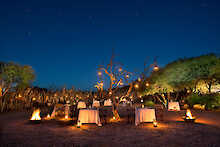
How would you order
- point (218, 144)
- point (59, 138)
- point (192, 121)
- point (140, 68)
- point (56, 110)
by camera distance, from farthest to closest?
point (56, 110), point (140, 68), point (192, 121), point (59, 138), point (218, 144)

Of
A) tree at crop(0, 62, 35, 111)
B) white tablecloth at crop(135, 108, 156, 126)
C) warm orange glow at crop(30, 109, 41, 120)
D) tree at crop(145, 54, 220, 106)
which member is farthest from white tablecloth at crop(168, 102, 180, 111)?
tree at crop(0, 62, 35, 111)

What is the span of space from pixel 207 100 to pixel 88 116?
11525mm

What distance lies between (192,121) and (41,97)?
1338 centimetres

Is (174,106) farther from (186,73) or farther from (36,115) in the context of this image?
(36,115)

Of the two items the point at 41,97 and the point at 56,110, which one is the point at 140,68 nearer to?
the point at 56,110

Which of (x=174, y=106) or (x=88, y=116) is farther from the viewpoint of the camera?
(x=174, y=106)

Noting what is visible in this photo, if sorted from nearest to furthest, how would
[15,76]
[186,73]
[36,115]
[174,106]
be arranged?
[36,115] → [174,106] → [186,73] → [15,76]

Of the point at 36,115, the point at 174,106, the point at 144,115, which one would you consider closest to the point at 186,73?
the point at 174,106

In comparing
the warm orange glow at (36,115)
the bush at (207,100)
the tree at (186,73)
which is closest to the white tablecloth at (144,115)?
the warm orange glow at (36,115)

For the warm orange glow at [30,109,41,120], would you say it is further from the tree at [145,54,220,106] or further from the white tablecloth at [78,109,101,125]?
the tree at [145,54,220,106]

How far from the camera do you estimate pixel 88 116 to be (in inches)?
244

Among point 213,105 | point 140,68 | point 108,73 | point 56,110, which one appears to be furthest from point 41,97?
point 213,105

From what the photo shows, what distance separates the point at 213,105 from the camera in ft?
40.5

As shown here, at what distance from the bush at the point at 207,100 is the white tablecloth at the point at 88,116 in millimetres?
10996
